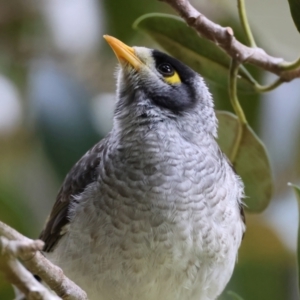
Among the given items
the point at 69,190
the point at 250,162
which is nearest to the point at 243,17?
the point at 250,162

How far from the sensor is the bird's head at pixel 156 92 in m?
1.48

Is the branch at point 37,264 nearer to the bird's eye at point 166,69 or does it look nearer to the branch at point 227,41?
the branch at point 227,41

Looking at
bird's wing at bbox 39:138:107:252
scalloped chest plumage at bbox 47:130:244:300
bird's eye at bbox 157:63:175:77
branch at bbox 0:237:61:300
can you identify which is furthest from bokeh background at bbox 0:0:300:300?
→ branch at bbox 0:237:61:300

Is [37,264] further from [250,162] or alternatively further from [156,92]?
[250,162]

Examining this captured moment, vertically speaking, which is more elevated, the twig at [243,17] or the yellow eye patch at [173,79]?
the twig at [243,17]

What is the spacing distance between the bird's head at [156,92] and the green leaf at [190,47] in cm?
3

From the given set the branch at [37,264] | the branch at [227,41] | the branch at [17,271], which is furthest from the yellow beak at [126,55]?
the branch at [17,271]

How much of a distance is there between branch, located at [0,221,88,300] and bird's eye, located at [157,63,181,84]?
67 centimetres

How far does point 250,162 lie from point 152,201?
0.37 metres

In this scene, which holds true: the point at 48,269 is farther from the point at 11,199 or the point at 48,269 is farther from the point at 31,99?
the point at 31,99

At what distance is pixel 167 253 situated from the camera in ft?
4.28

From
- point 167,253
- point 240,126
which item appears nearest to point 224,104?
point 240,126

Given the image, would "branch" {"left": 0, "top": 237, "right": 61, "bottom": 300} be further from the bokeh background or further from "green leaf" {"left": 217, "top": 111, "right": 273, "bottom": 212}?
the bokeh background

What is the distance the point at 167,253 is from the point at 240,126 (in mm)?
405
